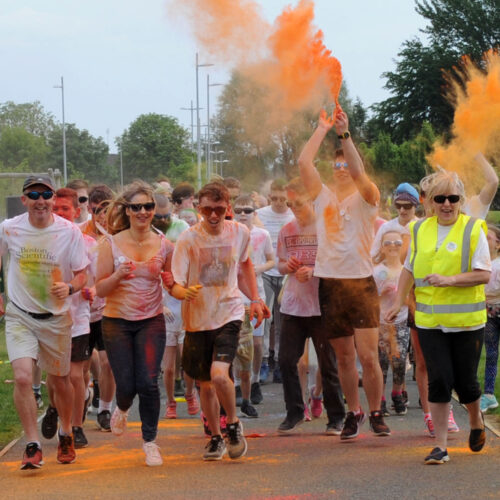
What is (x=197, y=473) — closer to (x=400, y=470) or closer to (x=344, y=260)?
(x=400, y=470)

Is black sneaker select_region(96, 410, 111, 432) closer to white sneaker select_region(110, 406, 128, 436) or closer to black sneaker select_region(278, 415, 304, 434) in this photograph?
white sneaker select_region(110, 406, 128, 436)

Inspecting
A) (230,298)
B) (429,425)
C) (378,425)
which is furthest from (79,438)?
(429,425)

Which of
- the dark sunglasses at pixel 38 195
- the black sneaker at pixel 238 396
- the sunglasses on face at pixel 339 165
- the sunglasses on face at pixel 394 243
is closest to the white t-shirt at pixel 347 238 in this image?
the sunglasses on face at pixel 339 165

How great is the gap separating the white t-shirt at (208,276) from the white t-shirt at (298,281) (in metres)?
0.97

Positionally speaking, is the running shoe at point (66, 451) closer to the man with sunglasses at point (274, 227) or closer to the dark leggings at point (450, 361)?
the dark leggings at point (450, 361)

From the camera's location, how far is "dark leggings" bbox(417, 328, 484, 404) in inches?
289

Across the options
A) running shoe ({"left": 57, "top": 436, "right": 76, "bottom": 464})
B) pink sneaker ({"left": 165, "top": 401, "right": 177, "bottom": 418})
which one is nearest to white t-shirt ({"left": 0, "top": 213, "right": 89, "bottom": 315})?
running shoe ({"left": 57, "top": 436, "right": 76, "bottom": 464})

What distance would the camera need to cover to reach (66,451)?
25.4ft

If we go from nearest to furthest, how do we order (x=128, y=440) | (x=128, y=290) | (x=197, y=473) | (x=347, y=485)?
1. (x=347, y=485)
2. (x=197, y=473)
3. (x=128, y=290)
4. (x=128, y=440)

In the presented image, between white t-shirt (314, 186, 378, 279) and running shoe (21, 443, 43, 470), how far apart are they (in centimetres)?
238

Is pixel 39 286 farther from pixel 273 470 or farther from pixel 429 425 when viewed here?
pixel 429 425

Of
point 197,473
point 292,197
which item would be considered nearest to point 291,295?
point 292,197

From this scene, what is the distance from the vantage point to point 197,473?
285 inches

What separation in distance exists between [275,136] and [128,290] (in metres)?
1.88
